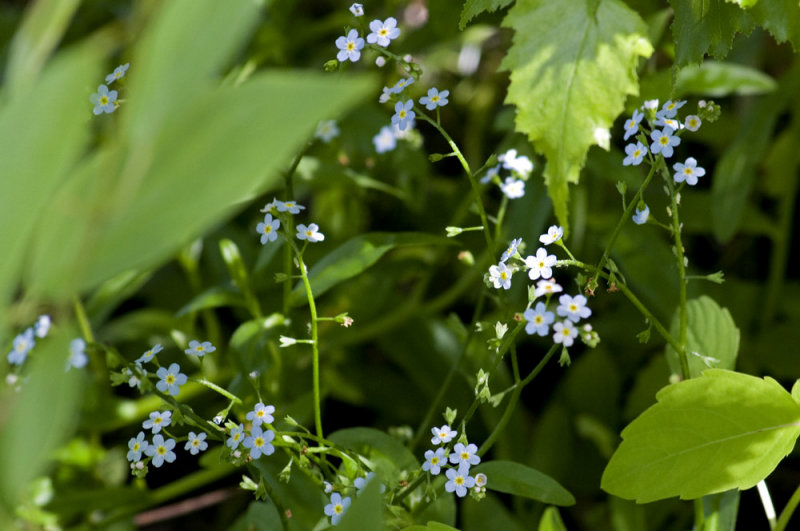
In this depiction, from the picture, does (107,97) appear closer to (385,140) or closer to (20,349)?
(20,349)

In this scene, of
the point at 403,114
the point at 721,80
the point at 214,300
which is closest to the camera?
the point at 403,114

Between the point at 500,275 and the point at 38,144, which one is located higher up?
the point at 38,144

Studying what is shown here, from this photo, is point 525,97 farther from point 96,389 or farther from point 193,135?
point 96,389

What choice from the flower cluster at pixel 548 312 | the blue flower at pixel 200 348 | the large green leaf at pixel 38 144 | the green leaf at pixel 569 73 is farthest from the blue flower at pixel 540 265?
the large green leaf at pixel 38 144

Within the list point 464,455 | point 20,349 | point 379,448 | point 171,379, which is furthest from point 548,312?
point 20,349

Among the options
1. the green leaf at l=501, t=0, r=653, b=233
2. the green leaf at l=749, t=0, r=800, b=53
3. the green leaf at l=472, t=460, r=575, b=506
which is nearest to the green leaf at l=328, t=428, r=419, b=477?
the green leaf at l=472, t=460, r=575, b=506

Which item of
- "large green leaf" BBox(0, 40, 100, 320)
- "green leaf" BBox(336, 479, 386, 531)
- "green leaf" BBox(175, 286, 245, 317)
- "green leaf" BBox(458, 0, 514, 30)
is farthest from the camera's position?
"green leaf" BBox(175, 286, 245, 317)

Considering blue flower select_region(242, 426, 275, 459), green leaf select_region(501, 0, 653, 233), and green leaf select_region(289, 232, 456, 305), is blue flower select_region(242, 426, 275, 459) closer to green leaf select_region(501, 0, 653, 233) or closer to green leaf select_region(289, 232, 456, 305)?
green leaf select_region(289, 232, 456, 305)
